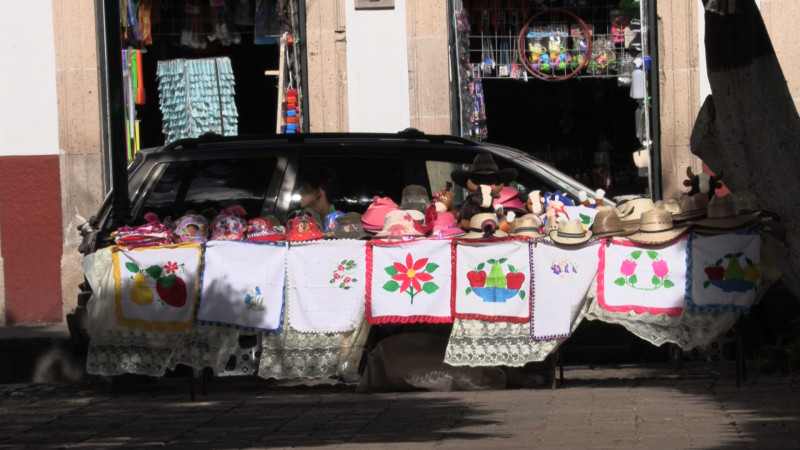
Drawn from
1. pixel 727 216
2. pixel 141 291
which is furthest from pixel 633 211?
pixel 141 291

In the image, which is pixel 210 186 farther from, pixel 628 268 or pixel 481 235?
pixel 628 268

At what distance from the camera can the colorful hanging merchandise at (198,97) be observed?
14891 millimetres

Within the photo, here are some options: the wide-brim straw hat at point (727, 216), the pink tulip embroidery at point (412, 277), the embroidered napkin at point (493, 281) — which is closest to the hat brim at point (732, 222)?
the wide-brim straw hat at point (727, 216)

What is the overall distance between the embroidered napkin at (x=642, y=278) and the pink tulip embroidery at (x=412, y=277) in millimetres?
1185

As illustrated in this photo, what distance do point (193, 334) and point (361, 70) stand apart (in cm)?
569

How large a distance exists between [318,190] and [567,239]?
205cm

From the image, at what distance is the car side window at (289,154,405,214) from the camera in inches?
417

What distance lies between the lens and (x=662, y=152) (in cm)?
1424

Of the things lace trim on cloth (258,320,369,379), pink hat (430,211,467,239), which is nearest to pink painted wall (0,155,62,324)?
lace trim on cloth (258,320,369,379)

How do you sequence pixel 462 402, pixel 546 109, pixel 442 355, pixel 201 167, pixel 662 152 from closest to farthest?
pixel 462 402 → pixel 442 355 → pixel 201 167 → pixel 662 152 → pixel 546 109

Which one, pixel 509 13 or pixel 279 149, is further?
pixel 509 13

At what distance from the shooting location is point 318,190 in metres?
10.4

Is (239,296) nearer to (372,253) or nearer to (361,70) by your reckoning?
(372,253)

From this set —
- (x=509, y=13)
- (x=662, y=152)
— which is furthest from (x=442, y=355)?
(x=509, y=13)
